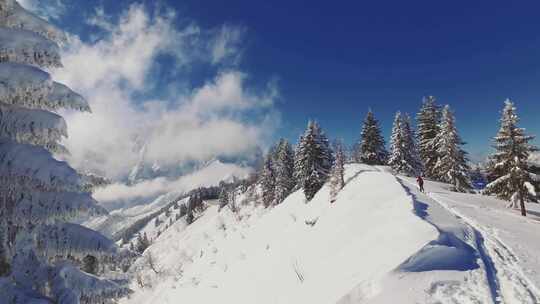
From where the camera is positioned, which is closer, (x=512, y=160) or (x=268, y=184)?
(x=512, y=160)

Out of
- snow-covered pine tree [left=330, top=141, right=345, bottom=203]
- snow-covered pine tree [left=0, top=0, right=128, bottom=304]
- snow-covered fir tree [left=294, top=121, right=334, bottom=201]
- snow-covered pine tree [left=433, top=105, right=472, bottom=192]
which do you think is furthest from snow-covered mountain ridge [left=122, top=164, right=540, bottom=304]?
snow-covered fir tree [left=294, top=121, right=334, bottom=201]

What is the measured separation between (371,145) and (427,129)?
9.75 meters

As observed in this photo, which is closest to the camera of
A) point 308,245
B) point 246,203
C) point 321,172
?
point 308,245

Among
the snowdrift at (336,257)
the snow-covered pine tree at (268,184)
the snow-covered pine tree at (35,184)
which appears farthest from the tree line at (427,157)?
the snow-covered pine tree at (35,184)

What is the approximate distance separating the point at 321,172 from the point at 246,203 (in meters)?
50.1

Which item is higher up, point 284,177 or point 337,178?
point 284,177

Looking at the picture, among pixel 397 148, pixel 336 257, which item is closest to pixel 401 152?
pixel 397 148

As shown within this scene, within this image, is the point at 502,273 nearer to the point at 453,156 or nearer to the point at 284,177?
the point at 453,156

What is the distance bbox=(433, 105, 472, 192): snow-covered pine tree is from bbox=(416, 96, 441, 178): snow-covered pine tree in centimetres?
713

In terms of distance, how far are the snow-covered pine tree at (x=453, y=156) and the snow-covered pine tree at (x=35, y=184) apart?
41.5 meters

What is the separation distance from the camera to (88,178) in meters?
6.55

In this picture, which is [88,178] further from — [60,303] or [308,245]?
[308,245]

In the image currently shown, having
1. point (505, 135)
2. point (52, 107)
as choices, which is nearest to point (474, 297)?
point (52, 107)

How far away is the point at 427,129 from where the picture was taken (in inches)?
1893
